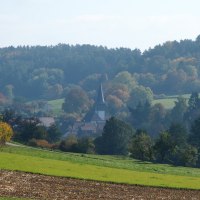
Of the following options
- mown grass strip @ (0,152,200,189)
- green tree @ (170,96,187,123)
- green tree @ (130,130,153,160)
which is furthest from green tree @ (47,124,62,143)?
mown grass strip @ (0,152,200,189)

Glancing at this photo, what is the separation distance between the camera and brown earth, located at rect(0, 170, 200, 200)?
126 feet

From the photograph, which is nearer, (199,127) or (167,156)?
(167,156)

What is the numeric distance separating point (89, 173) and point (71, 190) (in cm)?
1179

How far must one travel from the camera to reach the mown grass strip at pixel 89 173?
49.8m

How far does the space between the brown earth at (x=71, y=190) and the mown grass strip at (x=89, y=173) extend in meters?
2.24

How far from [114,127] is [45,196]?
8888 centimetres

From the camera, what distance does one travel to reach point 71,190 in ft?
136

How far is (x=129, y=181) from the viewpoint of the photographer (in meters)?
49.4

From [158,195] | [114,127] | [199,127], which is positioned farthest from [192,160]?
[158,195]

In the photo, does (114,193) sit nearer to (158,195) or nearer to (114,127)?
(158,195)

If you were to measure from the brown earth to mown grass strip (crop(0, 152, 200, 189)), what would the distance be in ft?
7.33

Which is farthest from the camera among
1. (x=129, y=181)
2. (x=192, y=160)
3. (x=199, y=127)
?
(x=199, y=127)

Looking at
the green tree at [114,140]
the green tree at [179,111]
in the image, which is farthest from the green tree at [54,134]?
the green tree at [179,111]

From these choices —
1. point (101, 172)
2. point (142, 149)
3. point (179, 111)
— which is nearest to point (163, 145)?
point (142, 149)
